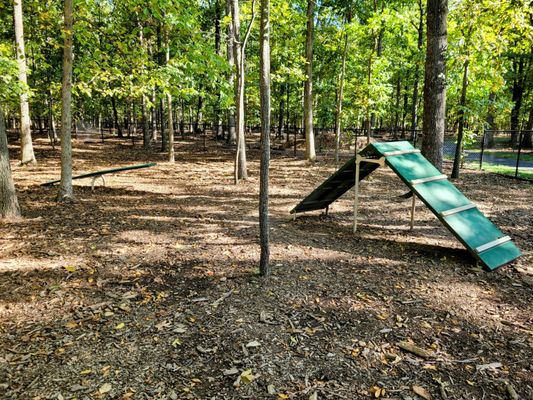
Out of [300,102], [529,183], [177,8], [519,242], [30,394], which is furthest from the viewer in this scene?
[300,102]

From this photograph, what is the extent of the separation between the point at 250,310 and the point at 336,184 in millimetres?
3506

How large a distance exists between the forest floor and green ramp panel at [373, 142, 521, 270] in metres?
0.25

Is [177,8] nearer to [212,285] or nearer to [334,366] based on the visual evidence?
[212,285]

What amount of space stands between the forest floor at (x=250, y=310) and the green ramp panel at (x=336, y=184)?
1.24 ft

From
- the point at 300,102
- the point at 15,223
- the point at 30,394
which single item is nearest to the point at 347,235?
the point at 30,394

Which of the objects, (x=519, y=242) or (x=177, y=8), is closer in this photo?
(x=519, y=242)

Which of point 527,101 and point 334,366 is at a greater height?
point 527,101

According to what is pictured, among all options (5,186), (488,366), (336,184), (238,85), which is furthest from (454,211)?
(5,186)

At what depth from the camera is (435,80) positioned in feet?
27.6

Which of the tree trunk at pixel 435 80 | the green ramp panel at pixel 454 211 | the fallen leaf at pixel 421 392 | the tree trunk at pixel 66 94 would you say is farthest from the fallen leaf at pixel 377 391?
the tree trunk at pixel 66 94

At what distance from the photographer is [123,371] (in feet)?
9.46

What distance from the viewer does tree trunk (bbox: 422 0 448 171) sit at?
8180mm

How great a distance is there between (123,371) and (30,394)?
0.61 metres

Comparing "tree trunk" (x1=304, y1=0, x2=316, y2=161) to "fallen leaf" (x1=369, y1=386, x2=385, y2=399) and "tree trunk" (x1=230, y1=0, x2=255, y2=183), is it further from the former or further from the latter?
"fallen leaf" (x1=369, y1=386, x2=385, y2=399)
